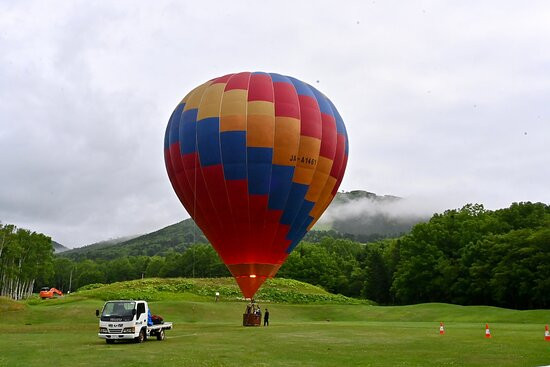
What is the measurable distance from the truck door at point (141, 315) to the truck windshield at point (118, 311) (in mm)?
351

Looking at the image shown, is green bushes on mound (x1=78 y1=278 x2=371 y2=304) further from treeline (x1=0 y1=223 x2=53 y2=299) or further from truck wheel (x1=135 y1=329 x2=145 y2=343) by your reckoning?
truck wheel (x1=135 y1=329 x2=145 y2=343)

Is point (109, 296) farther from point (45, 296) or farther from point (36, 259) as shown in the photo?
point (36, 259)

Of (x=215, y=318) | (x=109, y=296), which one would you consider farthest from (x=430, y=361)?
(x=109, y=296)

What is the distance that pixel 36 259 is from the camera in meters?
78.6

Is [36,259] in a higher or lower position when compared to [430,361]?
higher

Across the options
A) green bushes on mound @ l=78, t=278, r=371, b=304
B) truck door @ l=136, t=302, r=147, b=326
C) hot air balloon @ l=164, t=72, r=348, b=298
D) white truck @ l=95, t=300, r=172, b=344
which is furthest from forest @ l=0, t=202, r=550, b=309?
white truck @ l=95, t=300, r=172, b=344

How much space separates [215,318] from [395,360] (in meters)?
31.0

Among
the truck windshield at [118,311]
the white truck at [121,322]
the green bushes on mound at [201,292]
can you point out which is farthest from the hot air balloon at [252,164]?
the green bushes on mound at [201,292]

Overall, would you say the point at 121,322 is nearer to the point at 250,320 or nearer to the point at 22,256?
the point at 250,320

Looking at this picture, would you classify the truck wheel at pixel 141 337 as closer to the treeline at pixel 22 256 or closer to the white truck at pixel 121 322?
the white truck at pixel 121 322

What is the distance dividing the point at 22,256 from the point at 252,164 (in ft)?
199

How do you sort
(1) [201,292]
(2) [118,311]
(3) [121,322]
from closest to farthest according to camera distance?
(3) [121,322] < (2) [118,311] < (1) [201,292]

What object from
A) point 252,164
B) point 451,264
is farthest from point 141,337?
point 451,264

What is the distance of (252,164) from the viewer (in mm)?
29109
